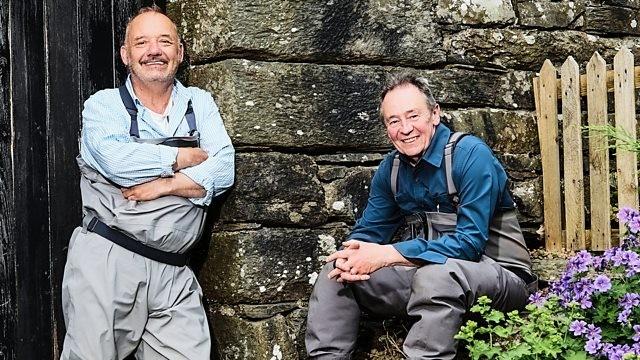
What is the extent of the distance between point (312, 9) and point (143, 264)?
138 cm

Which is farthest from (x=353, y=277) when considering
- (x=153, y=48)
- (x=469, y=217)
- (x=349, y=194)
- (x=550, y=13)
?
(x=550, y=13)

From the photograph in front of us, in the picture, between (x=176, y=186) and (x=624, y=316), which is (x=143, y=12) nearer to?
(x=176, y=186)

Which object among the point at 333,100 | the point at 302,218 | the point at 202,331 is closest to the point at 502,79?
the point at 333,100

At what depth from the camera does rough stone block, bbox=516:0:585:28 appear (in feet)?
16.9

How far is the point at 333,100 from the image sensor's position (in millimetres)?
4566

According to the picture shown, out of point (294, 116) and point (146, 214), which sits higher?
point (294, 116)

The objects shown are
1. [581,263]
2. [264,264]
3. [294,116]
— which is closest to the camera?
[581,263]

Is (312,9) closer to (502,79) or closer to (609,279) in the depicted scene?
(502,79)

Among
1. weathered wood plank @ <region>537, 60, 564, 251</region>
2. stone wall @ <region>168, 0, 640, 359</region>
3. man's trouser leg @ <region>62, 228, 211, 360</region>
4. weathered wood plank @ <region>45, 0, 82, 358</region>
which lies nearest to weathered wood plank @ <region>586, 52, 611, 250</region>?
weathered wood plank @ <region>537, 60, 564, 251</region>

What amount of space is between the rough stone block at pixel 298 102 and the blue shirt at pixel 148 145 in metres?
0.10

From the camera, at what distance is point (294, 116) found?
4.48 m

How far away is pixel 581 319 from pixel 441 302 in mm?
677

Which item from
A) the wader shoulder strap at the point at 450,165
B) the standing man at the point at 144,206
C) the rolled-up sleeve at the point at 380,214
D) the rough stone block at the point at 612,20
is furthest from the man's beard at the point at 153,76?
the rough stone block at the point at 612,20

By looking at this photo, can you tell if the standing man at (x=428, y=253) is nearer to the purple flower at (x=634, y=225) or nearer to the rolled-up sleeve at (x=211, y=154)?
the purple flower at (x=634, y=225)
